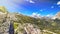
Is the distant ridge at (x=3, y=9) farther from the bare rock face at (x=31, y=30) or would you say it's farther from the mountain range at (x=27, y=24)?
the bare rock face at (x=31, y=30)

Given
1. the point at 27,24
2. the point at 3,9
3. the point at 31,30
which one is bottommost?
the point at 31,30

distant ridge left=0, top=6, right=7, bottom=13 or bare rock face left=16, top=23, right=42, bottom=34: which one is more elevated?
distant ridge left=0, top=6, right=7, bottom=13

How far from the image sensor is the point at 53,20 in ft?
18.0

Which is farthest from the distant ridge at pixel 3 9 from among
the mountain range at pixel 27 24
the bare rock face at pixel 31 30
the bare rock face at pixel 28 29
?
the bare rock face at pixel 31 30

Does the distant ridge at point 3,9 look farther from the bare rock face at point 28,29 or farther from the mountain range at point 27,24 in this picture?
the bare rock face at point 28,29

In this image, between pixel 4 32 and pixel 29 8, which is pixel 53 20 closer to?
pixel 29 8

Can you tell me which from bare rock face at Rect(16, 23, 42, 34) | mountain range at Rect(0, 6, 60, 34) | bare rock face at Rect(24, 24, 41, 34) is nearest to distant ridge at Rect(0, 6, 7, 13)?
mountain range at Rect(0, 6, 60, 34)

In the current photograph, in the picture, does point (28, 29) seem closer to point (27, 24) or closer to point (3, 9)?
point (27, 24)

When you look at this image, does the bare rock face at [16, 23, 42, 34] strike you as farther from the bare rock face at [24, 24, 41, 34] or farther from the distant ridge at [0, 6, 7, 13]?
the distant ridge at [0, 6, 7, 13]

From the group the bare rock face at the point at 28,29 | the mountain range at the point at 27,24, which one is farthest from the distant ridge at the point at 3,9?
the bare rock face at the point at 28,29

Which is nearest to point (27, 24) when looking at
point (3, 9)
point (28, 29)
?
point (28, 29)

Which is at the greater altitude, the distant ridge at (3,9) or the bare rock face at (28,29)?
the distant ridge at (3,9)

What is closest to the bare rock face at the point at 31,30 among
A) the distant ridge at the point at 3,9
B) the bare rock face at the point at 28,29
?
the bare rock face at the point at 28,29

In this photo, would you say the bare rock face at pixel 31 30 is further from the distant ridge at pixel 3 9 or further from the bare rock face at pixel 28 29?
the distant ridge at pixel 3 9
